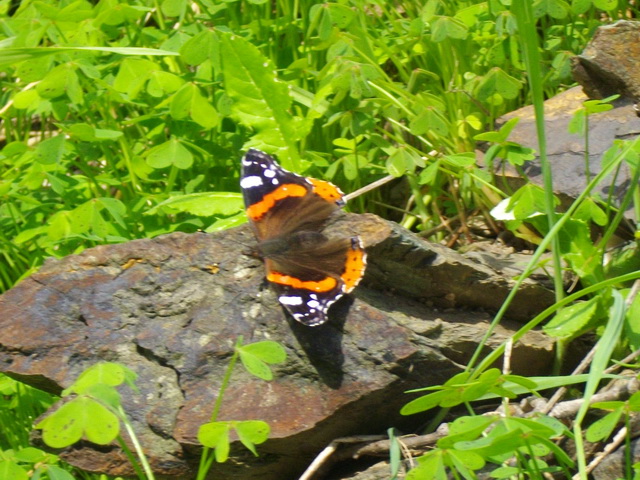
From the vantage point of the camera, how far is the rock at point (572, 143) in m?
2.52

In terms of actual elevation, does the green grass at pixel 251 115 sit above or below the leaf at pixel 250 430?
above

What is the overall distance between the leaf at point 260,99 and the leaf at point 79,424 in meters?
1.41

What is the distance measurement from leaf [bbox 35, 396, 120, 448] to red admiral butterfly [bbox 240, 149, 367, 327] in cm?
55

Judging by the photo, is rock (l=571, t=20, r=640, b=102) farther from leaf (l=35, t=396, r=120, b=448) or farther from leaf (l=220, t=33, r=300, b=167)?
leaf (l=35, t=396, r=120, b=448)

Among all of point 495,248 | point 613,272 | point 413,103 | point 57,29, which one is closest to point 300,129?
point 413,103

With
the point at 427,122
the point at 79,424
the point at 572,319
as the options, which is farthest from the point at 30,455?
the point at 427,122

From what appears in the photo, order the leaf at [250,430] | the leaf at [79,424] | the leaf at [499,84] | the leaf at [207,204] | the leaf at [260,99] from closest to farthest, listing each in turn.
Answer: the leaf at [79,424] → the leaf at [250,430] → the leaf at [207,204] → the leaf at [499,84] → the leaf at [260,99]

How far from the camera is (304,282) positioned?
204cm

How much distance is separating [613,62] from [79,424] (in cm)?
198

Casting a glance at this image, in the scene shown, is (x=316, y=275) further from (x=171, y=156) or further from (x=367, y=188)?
(x=171, y=156)

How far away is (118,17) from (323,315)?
1624mm

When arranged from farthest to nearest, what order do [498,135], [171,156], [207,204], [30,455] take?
[171,156] < [207,204] < [498,135] < [30,455]

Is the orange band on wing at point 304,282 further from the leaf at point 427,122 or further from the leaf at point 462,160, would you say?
the leaf at point 427,122

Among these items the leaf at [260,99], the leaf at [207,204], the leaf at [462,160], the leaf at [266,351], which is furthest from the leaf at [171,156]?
the leaf at [266,351]
